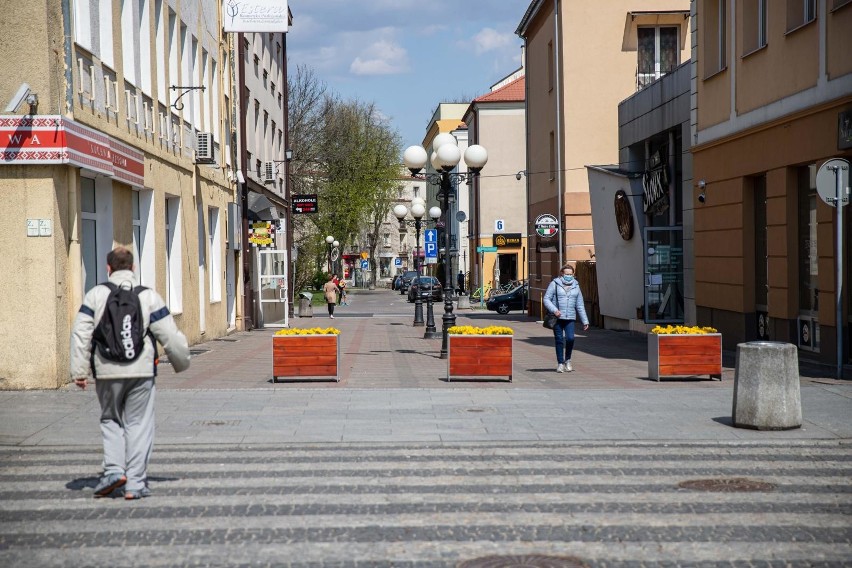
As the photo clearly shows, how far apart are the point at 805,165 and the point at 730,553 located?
12226 millimetres

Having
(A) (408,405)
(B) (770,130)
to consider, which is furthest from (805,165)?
(A) (408,405)

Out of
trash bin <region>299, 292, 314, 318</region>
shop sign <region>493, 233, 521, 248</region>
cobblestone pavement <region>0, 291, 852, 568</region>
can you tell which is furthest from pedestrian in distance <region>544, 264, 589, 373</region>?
shop sign <region>493, 233, 521, 248</region>

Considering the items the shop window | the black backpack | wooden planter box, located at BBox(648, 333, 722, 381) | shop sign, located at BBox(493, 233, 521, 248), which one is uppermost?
the shop window

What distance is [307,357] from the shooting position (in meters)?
15.5

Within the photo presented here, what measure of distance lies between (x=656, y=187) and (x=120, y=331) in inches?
786

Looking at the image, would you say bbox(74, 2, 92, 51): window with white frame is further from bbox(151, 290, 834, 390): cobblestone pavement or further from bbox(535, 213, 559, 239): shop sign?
bbox(535, 213, 559, 239): shop sign

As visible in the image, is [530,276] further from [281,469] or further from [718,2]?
[281,469]

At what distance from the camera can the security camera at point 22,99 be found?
13492 mm

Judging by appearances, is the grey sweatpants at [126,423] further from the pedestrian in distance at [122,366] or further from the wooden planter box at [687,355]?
the wooden planter box at [687,355]

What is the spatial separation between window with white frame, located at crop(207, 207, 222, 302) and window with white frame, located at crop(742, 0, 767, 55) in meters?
13.5

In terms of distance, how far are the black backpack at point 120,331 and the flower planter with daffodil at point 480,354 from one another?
815cm

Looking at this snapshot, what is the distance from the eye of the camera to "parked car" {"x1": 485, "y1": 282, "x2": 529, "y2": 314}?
4481 cm

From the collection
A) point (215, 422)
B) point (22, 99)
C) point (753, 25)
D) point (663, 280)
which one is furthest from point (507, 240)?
point (215, 422)

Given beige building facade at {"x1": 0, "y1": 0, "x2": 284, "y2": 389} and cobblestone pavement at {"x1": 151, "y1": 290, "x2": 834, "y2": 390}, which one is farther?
cobblestone pavement at {"x1": 151, "y1": 290, "x2": 834, "y2": 390}
